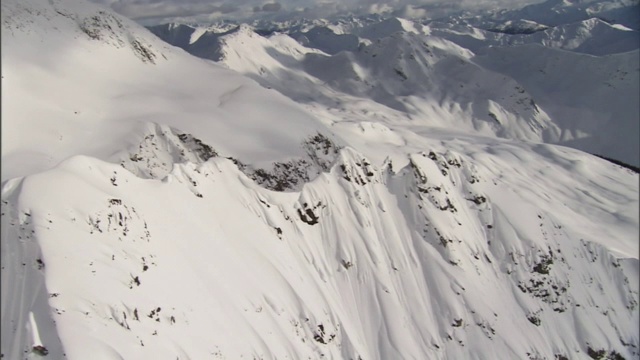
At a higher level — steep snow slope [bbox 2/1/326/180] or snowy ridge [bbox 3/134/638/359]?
steep snow slope [bbox 2/1/326/180]

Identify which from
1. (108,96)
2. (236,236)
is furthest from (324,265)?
(108,96)

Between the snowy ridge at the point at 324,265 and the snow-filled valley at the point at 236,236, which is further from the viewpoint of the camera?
the snowy ridge at the point at 324,265

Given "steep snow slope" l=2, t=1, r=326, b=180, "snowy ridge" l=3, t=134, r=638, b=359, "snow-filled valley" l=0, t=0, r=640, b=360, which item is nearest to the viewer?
"snow-filled valley" l=0, t=0, r=640, b=360

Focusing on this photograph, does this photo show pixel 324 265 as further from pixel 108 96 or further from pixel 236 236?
pixel 108 96

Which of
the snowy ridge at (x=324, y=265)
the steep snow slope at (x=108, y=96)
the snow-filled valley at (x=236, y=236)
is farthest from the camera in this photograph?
the steep snow slope at (x=108, y=96)

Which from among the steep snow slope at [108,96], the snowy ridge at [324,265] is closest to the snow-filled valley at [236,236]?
the snowy ridge at [324,265]

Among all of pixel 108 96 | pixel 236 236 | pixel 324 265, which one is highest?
pixel 108 96

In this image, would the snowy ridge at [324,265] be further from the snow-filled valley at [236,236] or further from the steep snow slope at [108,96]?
the steep snow slope at [108,96]

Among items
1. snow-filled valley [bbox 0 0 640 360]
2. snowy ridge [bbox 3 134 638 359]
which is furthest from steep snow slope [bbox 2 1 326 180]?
snowy ridge [bbox 3 134 638 359]

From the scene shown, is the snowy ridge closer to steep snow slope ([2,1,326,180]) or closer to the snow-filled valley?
the snow-filled valley

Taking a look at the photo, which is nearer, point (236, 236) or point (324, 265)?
point (236, 236)
